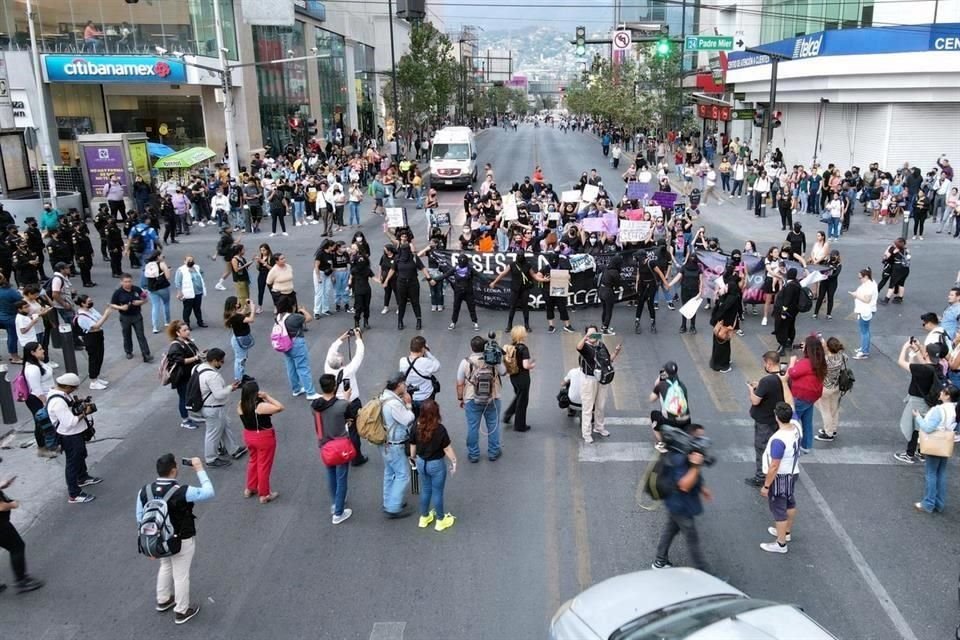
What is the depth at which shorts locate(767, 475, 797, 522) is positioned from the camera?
7344mm

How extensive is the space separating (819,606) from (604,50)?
653 feet

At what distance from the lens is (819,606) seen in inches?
265

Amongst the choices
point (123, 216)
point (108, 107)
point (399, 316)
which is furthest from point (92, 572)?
point (108, 107)

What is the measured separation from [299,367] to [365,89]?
224ft

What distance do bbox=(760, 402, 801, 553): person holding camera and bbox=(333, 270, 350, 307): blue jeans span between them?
35.6 feet

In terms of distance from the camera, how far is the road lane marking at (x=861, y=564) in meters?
6.49

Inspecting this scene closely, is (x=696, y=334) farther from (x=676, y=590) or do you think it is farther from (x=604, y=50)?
(x=604, y=50)

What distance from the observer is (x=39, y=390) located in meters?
9.80

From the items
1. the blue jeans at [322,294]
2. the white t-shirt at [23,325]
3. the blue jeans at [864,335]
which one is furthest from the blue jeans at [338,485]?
the blue jeans at [864,335]

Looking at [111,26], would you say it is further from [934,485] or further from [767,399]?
[934,485]

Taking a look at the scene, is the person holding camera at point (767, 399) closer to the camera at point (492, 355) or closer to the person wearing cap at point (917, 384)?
the person wearing cap at point (917, 384)

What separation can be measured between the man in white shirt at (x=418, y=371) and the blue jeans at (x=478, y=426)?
54cm

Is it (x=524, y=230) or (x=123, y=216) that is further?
(x=123, y=216)

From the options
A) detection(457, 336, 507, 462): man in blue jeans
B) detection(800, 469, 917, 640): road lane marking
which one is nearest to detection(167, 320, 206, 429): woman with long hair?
detection(457, 336, 507, 462): man in blue jeans
